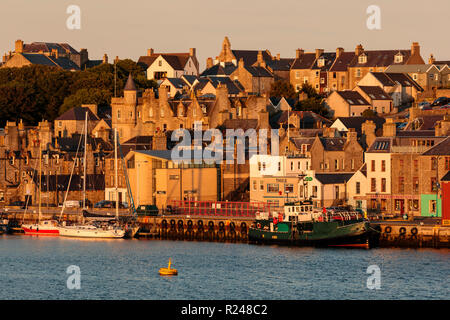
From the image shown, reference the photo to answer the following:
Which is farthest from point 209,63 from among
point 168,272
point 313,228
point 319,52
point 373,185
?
point 168,272

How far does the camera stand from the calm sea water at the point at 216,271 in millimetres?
74312

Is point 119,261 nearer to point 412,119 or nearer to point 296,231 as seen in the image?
point 296,231

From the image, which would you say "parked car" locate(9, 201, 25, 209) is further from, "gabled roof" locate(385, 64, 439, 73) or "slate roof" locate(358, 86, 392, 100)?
"gabled roof" locate(385, 64, 439, 73)

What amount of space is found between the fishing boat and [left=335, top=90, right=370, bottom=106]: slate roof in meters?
55.6

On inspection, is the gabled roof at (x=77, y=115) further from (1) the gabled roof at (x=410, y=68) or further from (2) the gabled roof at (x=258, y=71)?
(1) the gabled roof at (x=410, y=68)

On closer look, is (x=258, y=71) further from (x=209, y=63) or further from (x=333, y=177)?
(x=333, y=177)

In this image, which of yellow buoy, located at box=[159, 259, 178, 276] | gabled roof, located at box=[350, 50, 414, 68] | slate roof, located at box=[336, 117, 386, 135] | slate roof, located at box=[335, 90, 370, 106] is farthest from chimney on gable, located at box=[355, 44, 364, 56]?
yellow buoy, located at box=[159, 259, 178, 276]

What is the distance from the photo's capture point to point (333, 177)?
108625 mm

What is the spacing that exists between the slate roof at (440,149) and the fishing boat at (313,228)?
9.58 meters

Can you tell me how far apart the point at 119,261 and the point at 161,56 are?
314 ft

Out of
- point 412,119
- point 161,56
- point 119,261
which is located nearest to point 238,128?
point 412,119

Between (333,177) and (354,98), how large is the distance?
4446cm

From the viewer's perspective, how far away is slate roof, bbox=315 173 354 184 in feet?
353

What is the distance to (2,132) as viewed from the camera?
140 m
